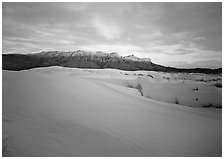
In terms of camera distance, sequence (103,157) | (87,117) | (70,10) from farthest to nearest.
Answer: (70,10) < (87,117) < (103,157)

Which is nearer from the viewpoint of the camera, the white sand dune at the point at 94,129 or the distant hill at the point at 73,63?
the white sand dune at the point at 94,129

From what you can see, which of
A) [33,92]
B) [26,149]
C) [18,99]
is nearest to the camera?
[26,149]

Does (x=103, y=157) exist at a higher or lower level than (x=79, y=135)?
lower

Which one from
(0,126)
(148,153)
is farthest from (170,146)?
(0,126)

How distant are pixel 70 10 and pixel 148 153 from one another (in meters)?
3.79

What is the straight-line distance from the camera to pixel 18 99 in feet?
10.6

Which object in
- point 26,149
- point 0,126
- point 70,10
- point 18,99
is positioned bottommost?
point 26,149

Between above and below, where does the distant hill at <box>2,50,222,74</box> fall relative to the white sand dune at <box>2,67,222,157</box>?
above

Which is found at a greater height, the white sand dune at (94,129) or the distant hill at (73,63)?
the distant hill at (73,63)

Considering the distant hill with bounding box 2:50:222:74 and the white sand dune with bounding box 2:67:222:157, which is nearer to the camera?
the white sand dune with bounding box 2:67:222:157

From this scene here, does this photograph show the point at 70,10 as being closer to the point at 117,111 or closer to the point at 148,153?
the point at 117,111

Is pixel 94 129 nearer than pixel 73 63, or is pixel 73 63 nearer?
pixel 94 129

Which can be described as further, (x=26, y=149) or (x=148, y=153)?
(x=148, y=153)

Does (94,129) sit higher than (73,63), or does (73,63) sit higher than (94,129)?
(73,63)
